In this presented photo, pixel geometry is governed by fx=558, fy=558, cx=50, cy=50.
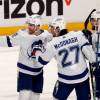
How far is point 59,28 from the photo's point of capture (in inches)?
170

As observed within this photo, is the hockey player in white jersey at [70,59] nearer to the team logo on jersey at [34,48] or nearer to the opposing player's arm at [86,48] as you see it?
the opposing player's arm at [86,48]

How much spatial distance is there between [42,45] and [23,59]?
21 cm

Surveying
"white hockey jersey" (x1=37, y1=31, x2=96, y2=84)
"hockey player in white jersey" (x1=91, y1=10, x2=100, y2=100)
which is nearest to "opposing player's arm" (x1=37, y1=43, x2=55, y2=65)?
"white hockey jersey" (x1=37, y1=31, x2=96, y2=84)

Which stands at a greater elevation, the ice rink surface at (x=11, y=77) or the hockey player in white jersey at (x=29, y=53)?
the hockey player in white jersey at (x=29, y=53)

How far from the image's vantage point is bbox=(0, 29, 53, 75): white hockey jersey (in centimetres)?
469

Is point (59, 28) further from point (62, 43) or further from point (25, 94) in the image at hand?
point (25, 94)

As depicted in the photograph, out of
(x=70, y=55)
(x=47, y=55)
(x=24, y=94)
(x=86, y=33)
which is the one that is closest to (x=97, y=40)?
(x=86, y=33)

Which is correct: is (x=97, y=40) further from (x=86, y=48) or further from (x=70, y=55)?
(x=70, y=55)

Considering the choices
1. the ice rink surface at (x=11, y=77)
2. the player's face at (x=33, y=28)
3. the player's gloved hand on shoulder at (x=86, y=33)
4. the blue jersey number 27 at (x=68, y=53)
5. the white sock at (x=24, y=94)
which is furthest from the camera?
the ice rink surface at (x=11, y=77)

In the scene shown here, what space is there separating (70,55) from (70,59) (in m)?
0.03

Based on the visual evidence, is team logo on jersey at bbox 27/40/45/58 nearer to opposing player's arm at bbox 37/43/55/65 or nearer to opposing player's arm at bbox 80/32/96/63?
opposing player's arm at bbox 37/43/55/65

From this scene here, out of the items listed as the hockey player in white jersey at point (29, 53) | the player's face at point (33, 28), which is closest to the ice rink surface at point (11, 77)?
the hockey player in white jersey at point (29, 53)

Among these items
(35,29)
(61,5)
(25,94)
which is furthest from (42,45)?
(61,5)

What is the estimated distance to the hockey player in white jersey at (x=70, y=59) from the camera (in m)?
4.28
